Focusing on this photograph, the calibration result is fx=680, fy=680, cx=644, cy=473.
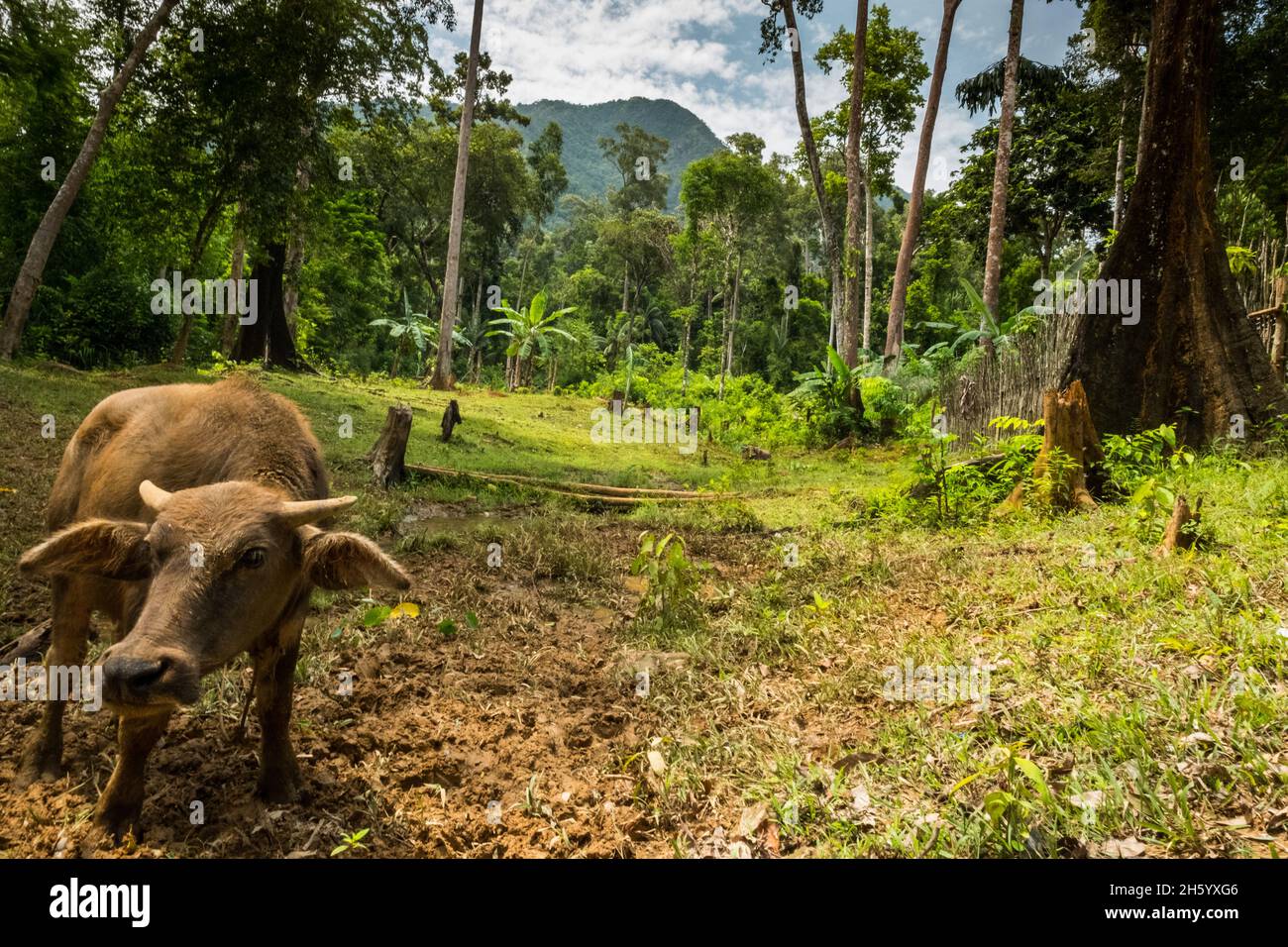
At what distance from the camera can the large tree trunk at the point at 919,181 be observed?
18.8 m

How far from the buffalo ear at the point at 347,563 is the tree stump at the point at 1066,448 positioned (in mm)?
6335

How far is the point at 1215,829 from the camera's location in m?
2.30

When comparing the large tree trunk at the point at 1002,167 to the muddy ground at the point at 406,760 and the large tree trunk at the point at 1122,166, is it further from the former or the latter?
the muddy ground at the point at 406,760

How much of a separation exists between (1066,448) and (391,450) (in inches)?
324

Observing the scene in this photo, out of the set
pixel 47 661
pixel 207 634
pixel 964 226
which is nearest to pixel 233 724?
pixel 47 661

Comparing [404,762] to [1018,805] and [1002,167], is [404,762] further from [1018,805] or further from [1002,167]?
[1002,167]

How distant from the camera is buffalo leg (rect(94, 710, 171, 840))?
2545mm

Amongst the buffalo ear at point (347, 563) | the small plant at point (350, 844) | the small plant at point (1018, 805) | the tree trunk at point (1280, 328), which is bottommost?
the small plant at point (350, 844)

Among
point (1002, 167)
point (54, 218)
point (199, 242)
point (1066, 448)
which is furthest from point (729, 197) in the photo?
point (1066, 448)

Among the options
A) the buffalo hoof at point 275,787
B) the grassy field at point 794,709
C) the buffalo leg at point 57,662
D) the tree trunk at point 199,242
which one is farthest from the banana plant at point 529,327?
the buffalo hoof at point 275,787

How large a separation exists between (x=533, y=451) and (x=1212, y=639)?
1194 centimetres

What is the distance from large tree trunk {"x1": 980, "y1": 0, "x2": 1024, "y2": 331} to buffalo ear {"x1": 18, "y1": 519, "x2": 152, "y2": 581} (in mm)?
17878
